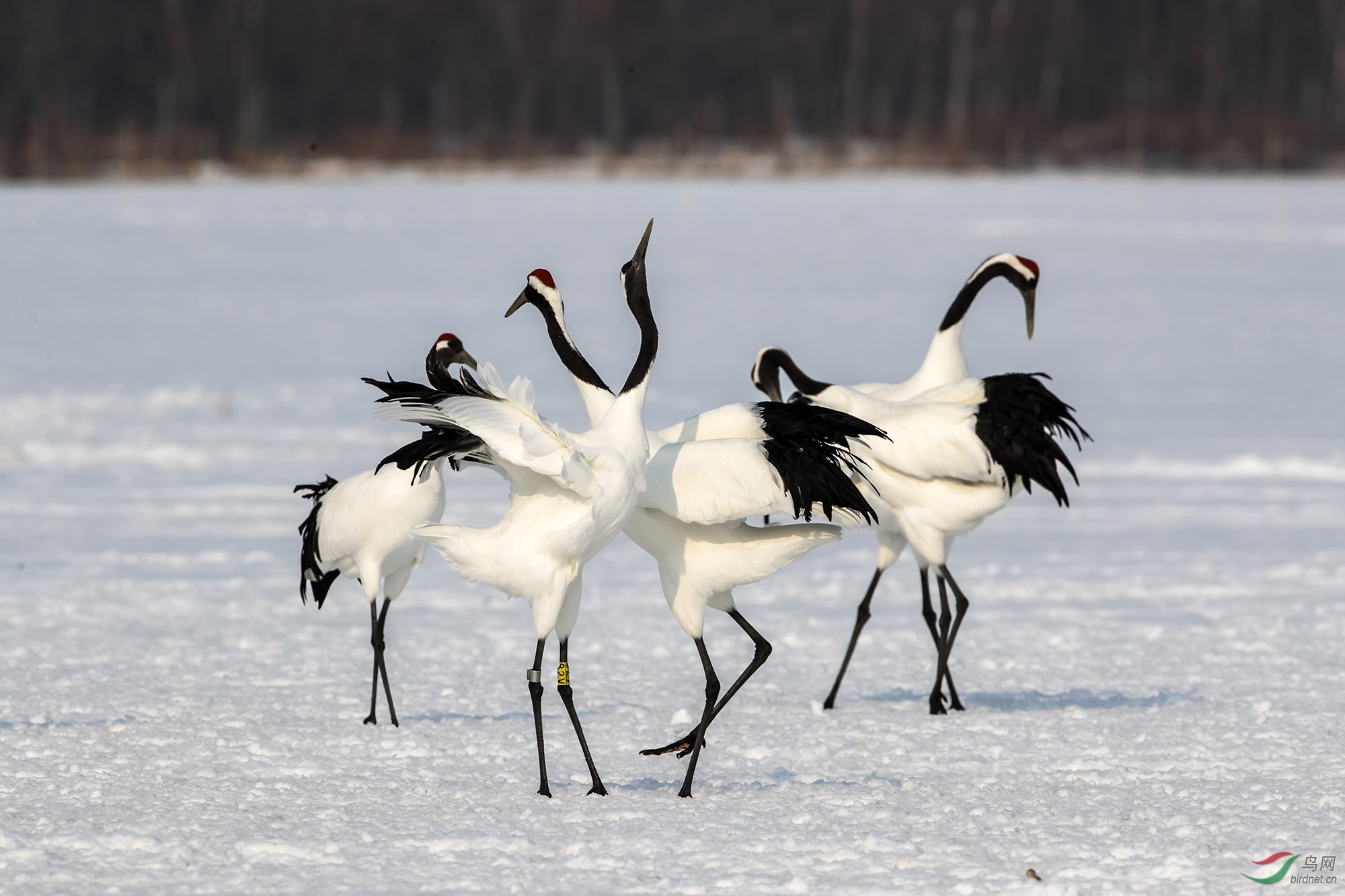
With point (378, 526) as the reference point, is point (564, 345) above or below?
above

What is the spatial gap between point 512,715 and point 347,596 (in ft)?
9.59

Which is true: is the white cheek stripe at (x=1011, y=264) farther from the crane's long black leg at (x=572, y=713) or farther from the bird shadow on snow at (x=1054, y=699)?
the crane's long black leg at (x=572, y=713)

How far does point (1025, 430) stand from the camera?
6.80m

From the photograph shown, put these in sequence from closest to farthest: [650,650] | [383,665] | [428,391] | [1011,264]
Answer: [428,391] < [383,665] < [1011,264] < [650,650]

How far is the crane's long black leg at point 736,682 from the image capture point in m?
5.73

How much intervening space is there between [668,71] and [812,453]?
2284 inches

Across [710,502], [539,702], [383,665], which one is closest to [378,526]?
[383,665]

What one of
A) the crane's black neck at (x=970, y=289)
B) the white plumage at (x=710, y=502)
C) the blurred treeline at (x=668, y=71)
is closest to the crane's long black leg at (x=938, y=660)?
the crane's black neck at (x=970, y=289)

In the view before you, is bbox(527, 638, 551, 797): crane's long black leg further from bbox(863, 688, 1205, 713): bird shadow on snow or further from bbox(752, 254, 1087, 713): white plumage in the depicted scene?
bbox(863, 688, 1205, 713): bird shadow on snow

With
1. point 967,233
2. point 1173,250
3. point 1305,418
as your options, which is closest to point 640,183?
point 967,233

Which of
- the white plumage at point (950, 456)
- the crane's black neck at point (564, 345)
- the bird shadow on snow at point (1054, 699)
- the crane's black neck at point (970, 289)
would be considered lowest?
the bird shadow on snow at point (1054, 699)

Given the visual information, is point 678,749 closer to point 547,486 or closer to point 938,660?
point 547,486

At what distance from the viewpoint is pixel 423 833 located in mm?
4973

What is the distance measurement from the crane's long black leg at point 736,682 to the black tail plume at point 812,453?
0.55m
